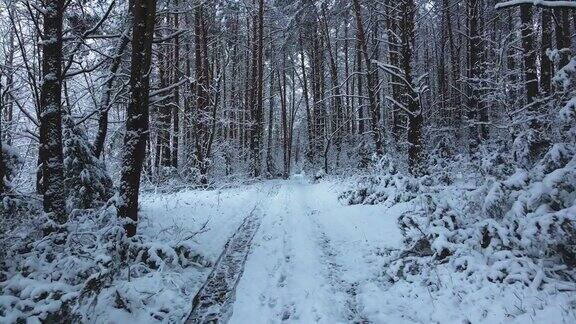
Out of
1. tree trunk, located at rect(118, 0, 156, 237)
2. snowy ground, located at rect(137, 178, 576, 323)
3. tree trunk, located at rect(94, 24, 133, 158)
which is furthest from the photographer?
tree trunk, located at rect(94, 24, 133, 158)

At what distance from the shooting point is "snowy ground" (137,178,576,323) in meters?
4.75

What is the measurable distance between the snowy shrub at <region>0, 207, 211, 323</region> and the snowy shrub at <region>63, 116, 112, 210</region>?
1435 mm

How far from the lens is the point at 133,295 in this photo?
5203 mm

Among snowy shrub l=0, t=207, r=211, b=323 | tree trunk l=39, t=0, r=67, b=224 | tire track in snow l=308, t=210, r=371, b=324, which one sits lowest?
tire track in snow l=308, t=210, r=371, b=324

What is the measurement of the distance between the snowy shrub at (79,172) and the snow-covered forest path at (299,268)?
10.7 ft

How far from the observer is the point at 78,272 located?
5.18 meters

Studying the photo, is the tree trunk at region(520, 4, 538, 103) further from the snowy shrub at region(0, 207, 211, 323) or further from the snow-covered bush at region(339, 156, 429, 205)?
Answer: the snowy shrub at region(0, 207, 211, 323)

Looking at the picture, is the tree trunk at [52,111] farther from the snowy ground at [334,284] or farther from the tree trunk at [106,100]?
the tree trunk at [106,100]

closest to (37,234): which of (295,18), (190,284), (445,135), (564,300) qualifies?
(190,284)

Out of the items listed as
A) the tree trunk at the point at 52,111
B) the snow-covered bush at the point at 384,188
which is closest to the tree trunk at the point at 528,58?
the snow-covered bush at the point at 384,188

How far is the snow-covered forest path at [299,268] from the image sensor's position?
17.1 ft

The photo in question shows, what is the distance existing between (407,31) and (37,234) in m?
10.3

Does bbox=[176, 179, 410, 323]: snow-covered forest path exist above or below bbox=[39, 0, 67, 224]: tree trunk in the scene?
below

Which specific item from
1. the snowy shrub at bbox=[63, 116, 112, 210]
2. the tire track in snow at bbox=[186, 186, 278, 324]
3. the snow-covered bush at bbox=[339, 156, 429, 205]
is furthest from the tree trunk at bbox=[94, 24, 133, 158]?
the snow-covered bush at bbox=[339, 156, 429, 205]
